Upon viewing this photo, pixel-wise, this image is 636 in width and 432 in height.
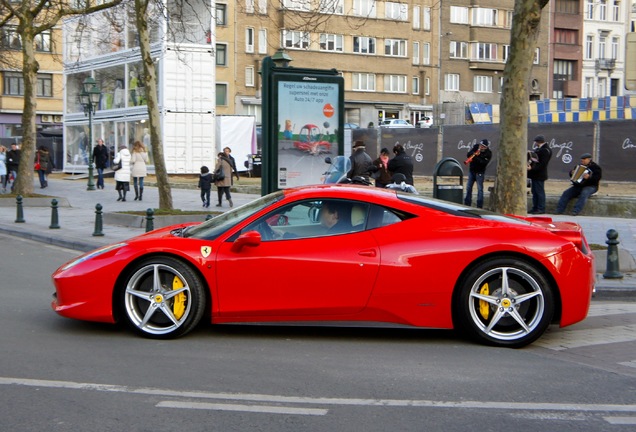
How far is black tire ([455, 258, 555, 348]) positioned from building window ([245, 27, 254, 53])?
57.1 meters

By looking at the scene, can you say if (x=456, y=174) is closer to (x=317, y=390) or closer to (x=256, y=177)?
(x=317, y=390)

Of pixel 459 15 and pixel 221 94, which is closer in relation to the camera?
pixel 221 94

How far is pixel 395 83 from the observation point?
6950 centimetres

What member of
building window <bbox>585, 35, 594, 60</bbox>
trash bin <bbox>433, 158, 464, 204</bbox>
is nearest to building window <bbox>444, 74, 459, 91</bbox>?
building window <bbox>585, 35, 594, 60</bbox>

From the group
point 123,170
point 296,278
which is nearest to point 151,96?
point 123,170

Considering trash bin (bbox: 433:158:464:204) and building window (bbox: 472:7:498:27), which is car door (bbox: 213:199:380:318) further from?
building window (bbox: 472:7:498:27)

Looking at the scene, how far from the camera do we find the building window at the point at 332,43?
6488 cm

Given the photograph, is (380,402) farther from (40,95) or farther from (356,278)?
(40,95)

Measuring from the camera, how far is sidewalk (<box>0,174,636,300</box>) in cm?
1207

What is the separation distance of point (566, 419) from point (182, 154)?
33.7 meters

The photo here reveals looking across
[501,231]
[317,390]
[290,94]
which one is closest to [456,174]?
[290,94]

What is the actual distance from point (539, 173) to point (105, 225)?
10.2 metres

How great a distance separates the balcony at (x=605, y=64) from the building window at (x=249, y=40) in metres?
32.1

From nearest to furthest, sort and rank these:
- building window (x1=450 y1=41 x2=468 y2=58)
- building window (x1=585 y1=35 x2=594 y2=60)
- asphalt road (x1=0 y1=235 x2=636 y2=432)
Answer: asphalt road (x1=0 y1=235 x2=636 y2=432) → building window (x1=450 y1=41 x2=468 y2=58) → building window (x1=585 y1=35 x2=594 y2=60)
